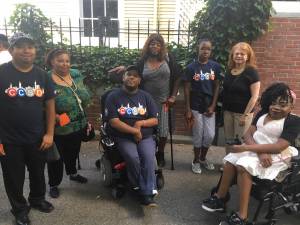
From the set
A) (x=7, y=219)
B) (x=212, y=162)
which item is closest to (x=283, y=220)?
(x=212, y=162)

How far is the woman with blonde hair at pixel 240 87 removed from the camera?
4.07 metres

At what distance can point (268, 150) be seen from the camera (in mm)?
3328

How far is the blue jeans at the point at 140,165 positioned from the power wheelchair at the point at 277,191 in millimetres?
881

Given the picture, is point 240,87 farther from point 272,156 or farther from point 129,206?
point 129,206

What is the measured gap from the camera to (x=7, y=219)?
141 inches

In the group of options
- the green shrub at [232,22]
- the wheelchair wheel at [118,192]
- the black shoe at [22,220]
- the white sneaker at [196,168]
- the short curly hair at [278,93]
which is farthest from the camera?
the green shrub at [232,22]

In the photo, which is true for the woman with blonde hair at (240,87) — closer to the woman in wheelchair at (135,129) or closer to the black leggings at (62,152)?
the woman in wheelchair at (135,129)

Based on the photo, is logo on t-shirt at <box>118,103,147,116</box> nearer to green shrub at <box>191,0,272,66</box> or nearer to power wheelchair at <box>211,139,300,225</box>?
power wheelchair at <box>211,139,300,225</box>

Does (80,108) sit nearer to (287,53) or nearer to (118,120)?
(118,120)

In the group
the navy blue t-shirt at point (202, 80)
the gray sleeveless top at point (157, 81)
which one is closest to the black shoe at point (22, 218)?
the gray sleeveless top at point (157, 81)

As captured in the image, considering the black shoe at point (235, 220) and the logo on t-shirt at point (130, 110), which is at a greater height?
the logo on t-shirt at point (130, 110)

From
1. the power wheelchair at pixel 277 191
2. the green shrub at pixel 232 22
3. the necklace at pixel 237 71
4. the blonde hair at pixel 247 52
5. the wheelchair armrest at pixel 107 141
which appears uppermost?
the green shrub at pixel 232 22

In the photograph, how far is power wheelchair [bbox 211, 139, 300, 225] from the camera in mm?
3250

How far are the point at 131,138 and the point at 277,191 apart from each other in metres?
1.57
